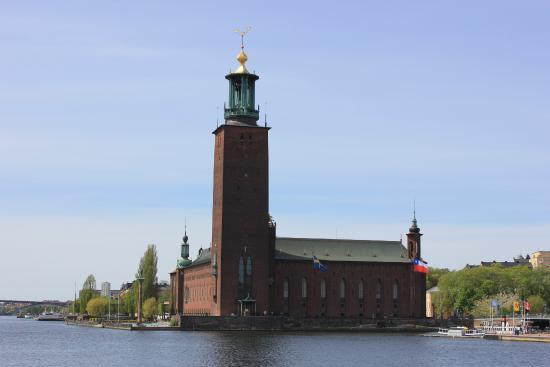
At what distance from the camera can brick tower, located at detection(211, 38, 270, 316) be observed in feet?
373

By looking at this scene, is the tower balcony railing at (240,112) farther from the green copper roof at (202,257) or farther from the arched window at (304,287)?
the arched window at (304,287)

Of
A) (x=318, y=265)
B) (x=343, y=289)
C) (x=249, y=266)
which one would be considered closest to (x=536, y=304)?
(x=343, y=289)

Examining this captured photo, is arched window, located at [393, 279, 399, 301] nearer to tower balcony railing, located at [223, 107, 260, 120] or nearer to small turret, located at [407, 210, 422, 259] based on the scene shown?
small turret, located at [407, 210, 422, 259]

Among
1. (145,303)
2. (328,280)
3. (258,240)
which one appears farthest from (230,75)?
(145,303)

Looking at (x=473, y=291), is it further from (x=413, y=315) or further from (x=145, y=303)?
(x=145, y=303)

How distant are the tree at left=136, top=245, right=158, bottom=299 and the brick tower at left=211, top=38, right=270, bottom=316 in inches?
1532

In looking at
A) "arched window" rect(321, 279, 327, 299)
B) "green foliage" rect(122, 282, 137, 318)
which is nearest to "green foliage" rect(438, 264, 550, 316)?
"arched window" rect(321, 279, 327, 299)

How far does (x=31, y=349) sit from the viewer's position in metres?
87.5

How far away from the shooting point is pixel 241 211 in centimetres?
11512

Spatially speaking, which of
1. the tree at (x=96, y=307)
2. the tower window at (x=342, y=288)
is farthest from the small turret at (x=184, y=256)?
the tree at (x=96, y=307)

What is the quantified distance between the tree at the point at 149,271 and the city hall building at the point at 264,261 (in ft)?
70.3

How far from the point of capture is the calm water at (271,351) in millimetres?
67875

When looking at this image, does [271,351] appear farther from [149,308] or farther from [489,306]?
[149,308]

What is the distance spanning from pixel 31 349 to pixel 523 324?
174 ft
